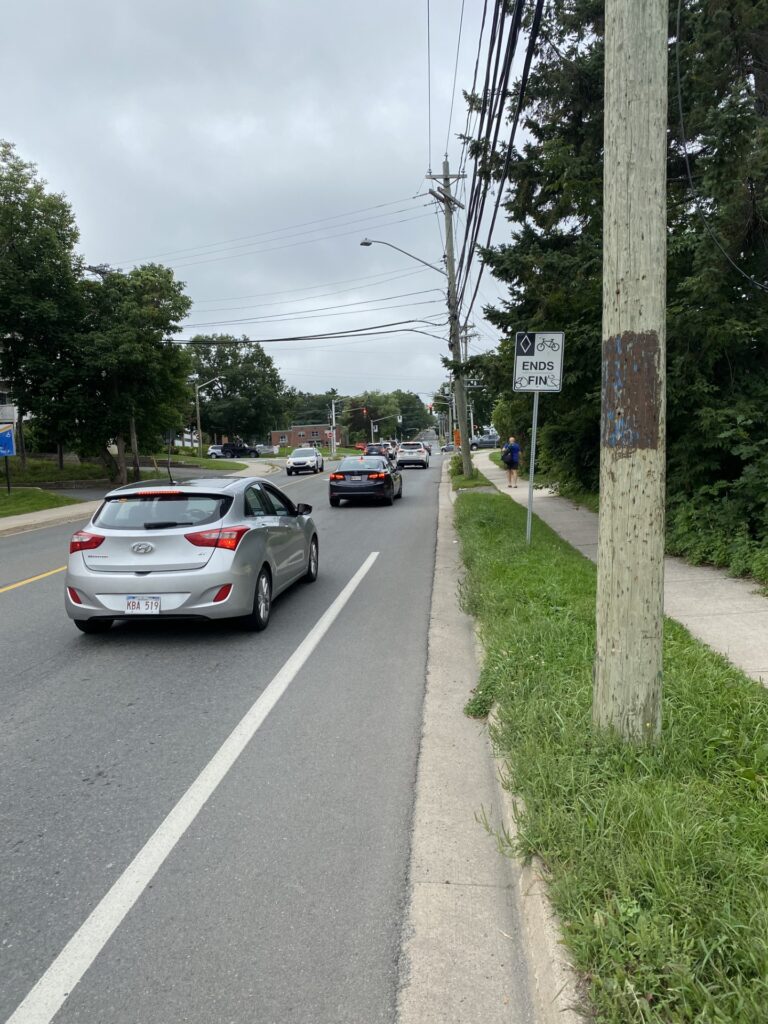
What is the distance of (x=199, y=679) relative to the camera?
19.3ft

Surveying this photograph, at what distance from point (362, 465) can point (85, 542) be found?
1476cm

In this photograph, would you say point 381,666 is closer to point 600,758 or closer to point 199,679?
point 199,679

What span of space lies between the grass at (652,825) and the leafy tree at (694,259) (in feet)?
15.7

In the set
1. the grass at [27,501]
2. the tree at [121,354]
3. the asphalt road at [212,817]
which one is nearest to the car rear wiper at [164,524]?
the asphalt road at [212,817]

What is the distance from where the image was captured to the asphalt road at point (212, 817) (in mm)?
2621

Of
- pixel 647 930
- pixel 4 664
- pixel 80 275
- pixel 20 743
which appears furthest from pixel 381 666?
pixel 80 275

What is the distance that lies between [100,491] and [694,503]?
27.2 m

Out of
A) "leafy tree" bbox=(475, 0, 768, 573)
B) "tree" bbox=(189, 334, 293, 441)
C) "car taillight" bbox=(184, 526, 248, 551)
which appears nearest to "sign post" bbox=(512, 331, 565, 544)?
"leafy tree" bbox=(475, 0, 768, 573)

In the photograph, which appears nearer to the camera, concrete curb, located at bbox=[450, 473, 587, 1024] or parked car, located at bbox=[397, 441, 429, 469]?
concrete curb, located at bbox=[450, 473, 587, 1024]

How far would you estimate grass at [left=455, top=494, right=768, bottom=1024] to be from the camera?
2.23 metres

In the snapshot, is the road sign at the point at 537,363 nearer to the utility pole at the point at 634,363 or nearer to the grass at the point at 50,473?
the utility pole at the point at 634,363

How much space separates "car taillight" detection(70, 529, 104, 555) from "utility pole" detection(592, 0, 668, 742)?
187 inches

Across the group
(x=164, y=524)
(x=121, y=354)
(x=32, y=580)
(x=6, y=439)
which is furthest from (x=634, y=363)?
(x=121, y=354)

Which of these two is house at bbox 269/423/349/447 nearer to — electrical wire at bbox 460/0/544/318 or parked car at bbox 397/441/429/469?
parked car at bbox 397/441/429/469
